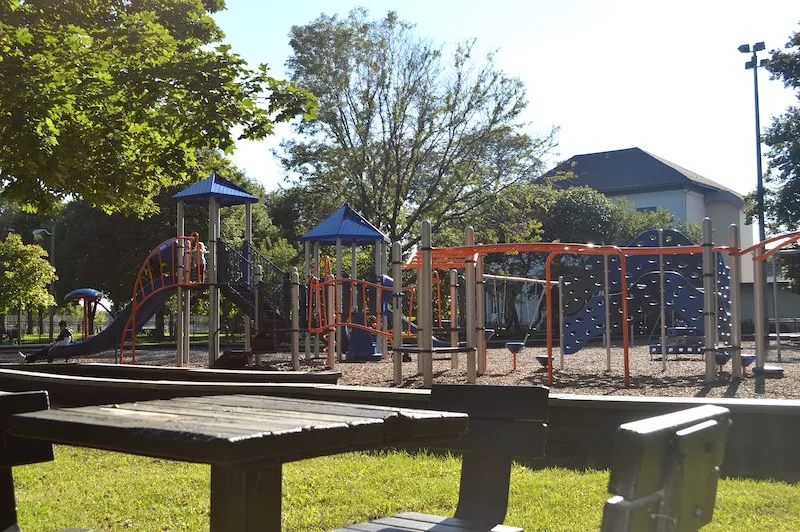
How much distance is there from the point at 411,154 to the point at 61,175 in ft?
69.6

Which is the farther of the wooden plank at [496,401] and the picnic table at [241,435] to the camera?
the wooden plank at [496,401]

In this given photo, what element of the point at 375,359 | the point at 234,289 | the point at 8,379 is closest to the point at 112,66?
the point at 8,379

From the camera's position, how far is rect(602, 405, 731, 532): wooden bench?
1574mm

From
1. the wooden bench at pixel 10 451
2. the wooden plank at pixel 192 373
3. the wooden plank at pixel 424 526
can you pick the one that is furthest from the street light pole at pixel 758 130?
the wooden bench at pixel 10 451

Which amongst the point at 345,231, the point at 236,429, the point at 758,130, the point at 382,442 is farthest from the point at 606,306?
the point at 758,130

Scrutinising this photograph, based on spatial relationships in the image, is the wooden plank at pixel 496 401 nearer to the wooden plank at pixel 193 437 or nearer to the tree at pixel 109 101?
the wooden plank at pixel 193 437

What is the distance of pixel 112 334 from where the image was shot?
1850cm

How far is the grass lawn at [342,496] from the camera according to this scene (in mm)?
4590

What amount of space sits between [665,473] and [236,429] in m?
1.07

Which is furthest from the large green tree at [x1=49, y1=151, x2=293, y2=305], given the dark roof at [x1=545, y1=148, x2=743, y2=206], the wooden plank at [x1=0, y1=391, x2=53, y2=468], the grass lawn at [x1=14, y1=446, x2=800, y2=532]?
the wooden plank at [x1=0, y1=391, x2=53, y2=468]

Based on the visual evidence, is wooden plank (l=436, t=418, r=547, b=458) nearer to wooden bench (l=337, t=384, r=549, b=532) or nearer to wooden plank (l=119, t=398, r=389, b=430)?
wooden bench (l=337, t=384, r=549, b=532)

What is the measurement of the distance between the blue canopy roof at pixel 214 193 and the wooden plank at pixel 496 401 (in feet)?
49.8

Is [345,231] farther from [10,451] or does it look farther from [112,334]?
[10,451]

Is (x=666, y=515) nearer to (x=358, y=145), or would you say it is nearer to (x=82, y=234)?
(x=358, y=145)
